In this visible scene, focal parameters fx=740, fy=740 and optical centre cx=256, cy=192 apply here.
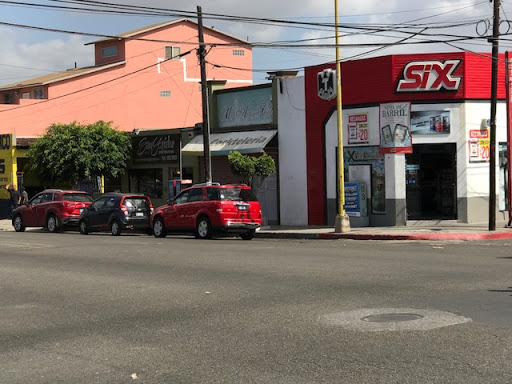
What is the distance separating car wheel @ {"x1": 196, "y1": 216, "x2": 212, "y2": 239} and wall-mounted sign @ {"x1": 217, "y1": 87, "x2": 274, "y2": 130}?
9.04m

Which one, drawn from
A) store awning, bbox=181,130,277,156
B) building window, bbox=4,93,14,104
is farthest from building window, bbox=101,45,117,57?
store awning, bbox=181,130,277,156

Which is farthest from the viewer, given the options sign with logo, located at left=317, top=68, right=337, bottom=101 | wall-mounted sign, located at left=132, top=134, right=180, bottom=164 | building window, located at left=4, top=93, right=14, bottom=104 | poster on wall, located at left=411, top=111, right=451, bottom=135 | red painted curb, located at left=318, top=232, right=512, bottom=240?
building window, located at left=4, top=93, right=14, bottom=104

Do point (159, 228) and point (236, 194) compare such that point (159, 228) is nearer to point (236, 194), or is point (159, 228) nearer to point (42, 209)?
point (236, 194)

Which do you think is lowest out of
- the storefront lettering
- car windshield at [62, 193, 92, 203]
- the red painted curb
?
the red painted curb

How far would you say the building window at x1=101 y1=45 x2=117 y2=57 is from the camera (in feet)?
178

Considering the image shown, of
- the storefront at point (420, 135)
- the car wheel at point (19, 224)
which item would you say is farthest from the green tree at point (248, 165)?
the car wheel at point (19, 224)

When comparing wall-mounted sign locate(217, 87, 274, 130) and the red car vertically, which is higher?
wall-mounted sign locate(217, 87, 274, 130)

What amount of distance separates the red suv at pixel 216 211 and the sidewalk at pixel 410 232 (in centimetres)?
211

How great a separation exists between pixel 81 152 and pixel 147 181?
3789 mm

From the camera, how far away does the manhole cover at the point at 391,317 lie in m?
8.52

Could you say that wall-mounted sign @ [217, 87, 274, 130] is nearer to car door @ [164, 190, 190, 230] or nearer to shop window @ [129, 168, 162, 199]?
shop window @ [129, 168, 162, 199]

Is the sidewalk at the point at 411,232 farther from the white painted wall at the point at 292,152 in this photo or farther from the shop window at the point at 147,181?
the shop window at the point at 147,181

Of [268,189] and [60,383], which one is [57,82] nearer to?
[268,189]

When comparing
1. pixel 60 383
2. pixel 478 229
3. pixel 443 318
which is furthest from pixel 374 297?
pixel 478 229
